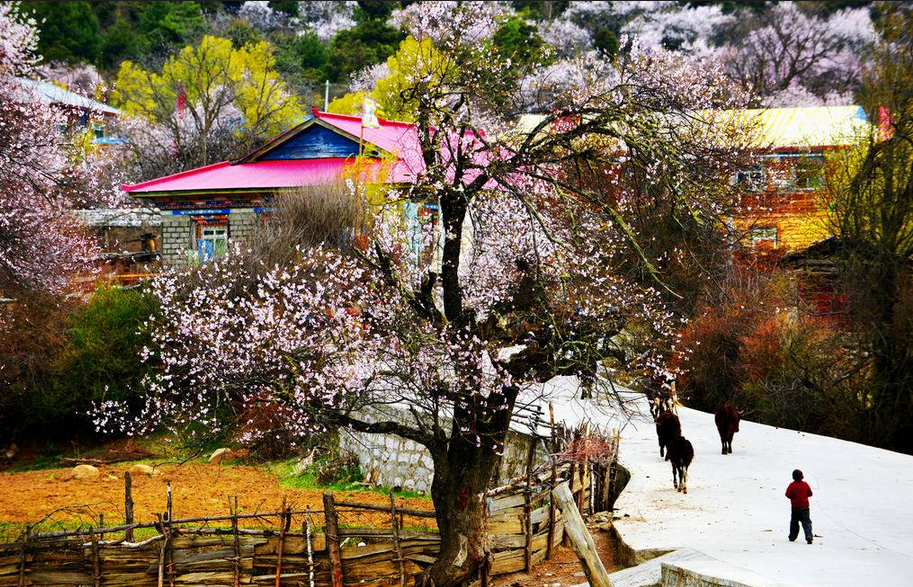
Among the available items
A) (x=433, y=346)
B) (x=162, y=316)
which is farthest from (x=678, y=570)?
(x=162, y=316)

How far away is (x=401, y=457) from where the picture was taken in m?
21.7

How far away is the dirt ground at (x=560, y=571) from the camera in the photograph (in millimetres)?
14438

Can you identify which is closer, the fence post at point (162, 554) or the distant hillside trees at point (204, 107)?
the fence post at point (162, 554)

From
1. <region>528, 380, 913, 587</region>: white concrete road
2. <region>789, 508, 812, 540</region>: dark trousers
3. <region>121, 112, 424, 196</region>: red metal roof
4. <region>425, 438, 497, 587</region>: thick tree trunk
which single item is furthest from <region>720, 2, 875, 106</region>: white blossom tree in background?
<region>425, 438, 497, 587</region>: thick tree trunk

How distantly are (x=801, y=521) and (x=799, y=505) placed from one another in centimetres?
33

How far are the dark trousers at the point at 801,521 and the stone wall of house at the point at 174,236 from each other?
25.7 metres

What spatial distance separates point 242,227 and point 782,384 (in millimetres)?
18720

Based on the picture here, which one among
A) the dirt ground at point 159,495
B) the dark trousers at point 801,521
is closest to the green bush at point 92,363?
the dirt ground at point 159,495

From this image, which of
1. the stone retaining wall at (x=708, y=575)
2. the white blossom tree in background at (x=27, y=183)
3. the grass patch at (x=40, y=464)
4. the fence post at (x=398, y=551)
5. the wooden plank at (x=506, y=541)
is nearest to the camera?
the stone retaining wall at (x=708, y=575)

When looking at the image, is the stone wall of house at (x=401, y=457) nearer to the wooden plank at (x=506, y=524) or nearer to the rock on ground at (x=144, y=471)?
the wooden plank at (x=506, y=524)

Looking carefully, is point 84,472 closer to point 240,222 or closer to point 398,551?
point 240,222

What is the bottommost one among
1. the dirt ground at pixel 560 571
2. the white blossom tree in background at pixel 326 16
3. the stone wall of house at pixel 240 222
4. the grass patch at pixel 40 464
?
the grass patch at pixel 40 464

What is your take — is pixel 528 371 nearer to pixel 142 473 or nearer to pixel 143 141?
pixel 142 473

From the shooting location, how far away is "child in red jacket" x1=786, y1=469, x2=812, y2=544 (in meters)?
12.6
